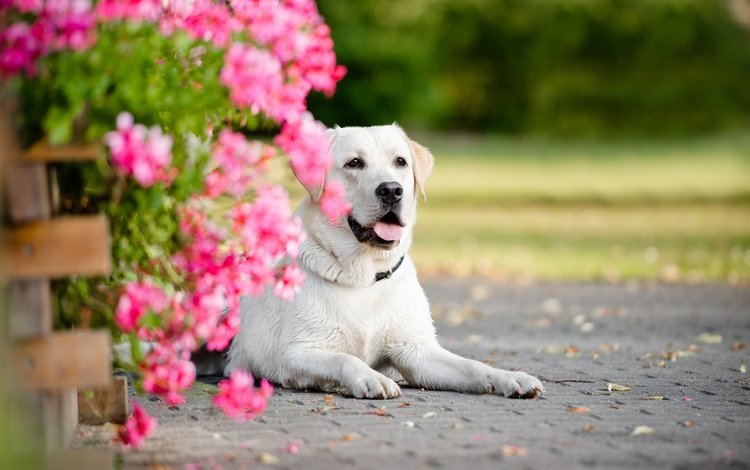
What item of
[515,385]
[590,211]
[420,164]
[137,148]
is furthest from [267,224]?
[590,211]

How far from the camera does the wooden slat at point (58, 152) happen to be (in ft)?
13.7

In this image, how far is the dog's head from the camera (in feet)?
20.8

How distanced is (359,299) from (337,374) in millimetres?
552

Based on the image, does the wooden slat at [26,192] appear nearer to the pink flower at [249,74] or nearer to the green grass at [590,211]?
the pink flower at [249,74]

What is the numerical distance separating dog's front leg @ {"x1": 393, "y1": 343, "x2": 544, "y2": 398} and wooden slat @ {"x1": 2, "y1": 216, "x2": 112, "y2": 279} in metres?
2.38

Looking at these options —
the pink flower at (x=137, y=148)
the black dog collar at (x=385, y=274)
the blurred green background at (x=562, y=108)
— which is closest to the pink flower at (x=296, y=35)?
the pink flower at (x=137, y=148)

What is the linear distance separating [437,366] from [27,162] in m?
2.75

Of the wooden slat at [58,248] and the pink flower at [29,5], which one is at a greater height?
the pink flower at [29,5]

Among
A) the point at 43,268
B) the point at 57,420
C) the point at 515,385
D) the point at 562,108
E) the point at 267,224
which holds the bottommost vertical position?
the point at 515,385

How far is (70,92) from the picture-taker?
409 cm

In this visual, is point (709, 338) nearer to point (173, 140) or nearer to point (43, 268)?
point (173, 140)

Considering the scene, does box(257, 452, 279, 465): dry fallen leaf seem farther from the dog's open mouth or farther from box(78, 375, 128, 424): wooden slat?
the dog's open mouth

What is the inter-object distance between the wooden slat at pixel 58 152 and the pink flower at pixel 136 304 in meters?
0.53

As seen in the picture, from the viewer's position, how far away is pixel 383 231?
6.37m
